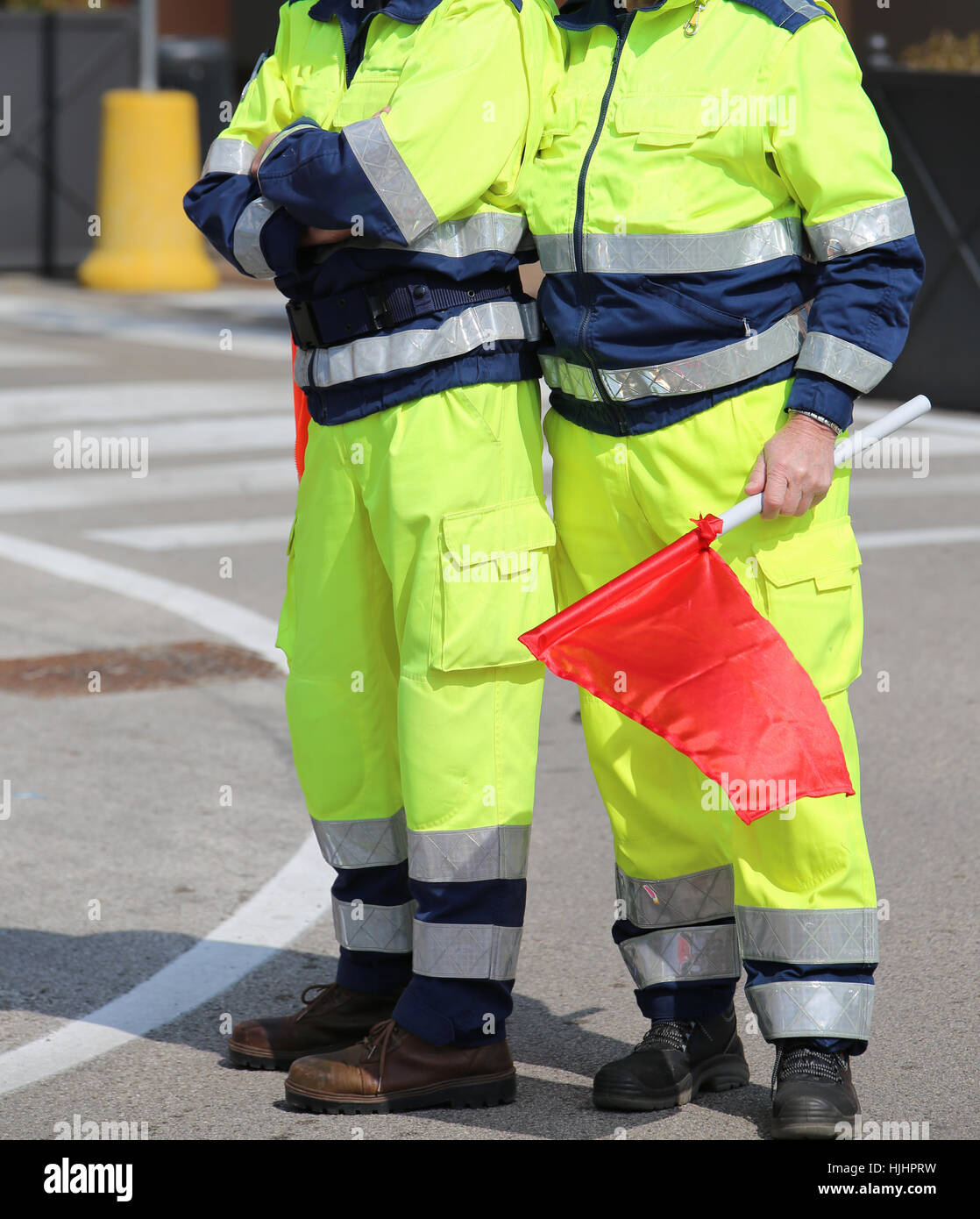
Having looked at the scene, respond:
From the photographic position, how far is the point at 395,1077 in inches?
143

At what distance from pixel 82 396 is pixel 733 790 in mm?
10074

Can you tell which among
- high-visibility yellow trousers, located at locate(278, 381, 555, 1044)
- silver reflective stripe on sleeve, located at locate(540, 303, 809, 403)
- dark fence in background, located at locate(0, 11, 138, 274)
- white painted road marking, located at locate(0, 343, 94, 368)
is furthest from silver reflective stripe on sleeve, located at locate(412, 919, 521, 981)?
dark fence in background, located at locate(0, 11, 138, 274)

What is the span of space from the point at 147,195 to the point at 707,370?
1664 centimetres

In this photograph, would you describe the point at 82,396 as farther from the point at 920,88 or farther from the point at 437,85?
the point at 437,85

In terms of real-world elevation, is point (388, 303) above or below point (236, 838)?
above

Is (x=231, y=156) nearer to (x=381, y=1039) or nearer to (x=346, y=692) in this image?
(x=346, y=692)

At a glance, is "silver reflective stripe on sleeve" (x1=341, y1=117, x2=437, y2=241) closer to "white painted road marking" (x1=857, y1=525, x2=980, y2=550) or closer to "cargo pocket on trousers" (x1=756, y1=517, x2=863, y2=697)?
"cargo pocket on trousers" (x1=756, y1=517, x2=863, y2=697)

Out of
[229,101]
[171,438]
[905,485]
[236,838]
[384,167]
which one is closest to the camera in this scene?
[384,167]

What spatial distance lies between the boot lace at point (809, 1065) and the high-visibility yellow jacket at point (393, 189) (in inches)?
51.0

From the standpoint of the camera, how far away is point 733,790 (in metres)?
3.36

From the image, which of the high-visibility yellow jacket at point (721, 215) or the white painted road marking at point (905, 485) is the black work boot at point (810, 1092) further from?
the white painted road marking at point (905, 485)

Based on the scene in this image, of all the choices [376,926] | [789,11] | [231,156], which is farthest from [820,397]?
[376,926]

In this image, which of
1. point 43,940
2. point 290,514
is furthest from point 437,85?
point 290,514

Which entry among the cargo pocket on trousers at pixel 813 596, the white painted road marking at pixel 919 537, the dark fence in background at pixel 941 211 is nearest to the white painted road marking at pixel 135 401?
the dark fence in background at pixel 941 211
